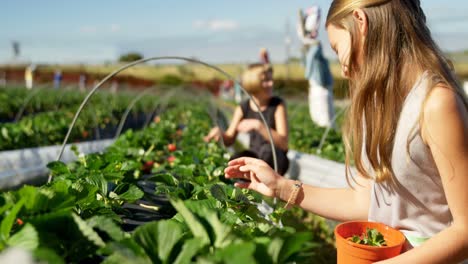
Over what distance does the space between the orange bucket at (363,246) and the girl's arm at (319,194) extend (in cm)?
29

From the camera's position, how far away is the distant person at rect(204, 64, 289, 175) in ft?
13.3

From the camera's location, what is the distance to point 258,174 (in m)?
1.76

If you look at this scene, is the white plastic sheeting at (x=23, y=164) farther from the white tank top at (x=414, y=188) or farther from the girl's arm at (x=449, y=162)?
the girl's arm at (x=449, y=162)

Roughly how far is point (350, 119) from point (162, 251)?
3.03 feet

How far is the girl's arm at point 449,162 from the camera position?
1291mm

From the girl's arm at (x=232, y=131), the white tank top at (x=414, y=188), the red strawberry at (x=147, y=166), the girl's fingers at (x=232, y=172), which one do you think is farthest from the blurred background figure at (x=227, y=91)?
the white tank top at (x=414, y=188)

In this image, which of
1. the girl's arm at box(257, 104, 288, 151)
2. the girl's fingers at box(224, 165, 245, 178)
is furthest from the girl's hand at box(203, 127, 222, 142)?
the girl's fingers at box(224, 165, 245, 178)

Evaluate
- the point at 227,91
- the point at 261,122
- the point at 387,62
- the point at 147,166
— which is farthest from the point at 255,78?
the point at 227,91

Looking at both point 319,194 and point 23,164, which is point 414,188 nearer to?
point 319,194

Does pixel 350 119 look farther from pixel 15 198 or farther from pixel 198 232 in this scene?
pixel 15 198

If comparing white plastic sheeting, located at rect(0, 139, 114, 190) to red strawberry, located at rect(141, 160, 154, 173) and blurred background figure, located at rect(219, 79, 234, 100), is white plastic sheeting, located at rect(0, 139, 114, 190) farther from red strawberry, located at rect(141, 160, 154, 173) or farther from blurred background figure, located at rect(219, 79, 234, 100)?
blurred background figure, located at rect(219, 79, 234, 100)

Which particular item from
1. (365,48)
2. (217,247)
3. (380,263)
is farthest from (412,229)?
(217,247)

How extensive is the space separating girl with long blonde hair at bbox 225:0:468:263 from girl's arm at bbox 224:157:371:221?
16 cm

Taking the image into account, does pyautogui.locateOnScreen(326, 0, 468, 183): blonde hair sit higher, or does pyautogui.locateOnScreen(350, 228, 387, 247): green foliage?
pyautogui.locateOnScreen(326, 0, 468, 183): blonde hair
